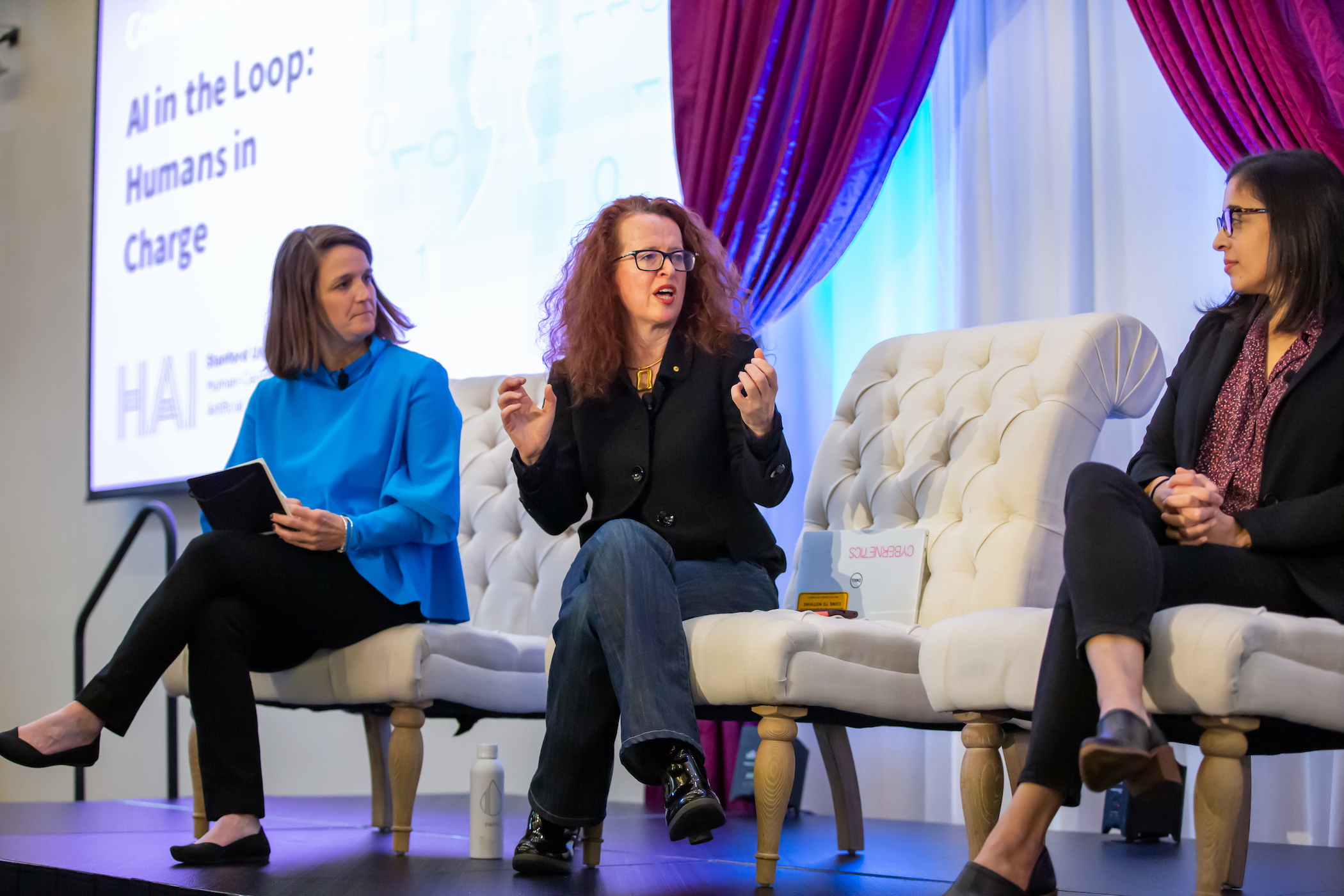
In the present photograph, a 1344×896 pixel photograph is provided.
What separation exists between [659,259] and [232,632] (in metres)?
0.99

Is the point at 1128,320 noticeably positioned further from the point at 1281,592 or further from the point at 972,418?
the point at 1281,592

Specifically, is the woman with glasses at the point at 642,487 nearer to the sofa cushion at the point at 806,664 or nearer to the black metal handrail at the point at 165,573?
the sofa cushion at the point at 806,664

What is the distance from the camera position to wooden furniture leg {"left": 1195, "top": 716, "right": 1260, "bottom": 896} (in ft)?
4.86

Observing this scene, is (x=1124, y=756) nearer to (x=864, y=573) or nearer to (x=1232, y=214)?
(x=1232, y=214)

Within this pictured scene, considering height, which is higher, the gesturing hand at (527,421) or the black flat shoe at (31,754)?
the gesturing hand at (527,421)

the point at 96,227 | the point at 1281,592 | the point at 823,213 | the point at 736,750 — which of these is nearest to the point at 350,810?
the point at 736,750

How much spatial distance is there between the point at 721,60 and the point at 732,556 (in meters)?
1.65

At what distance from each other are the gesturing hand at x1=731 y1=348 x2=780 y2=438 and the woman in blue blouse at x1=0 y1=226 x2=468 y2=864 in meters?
0.68

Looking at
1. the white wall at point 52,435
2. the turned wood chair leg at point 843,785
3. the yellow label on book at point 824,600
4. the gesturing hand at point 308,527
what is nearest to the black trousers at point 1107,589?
the yellow label on book at point 824,600

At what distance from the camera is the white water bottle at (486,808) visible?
2139 millimetres

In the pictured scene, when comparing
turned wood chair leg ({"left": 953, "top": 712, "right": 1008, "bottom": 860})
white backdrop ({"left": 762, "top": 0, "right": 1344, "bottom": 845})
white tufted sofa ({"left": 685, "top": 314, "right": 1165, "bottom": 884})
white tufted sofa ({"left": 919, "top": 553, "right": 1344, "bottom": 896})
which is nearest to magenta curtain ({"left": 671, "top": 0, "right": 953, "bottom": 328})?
white backdrop ({"left": 762, "top": 0, "right": 1344, "bottom": 845})

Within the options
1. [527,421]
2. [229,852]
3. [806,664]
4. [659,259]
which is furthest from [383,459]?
[806,664]

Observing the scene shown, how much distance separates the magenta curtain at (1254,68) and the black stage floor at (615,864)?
1.32m

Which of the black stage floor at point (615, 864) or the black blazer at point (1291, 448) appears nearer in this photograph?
the black blazer at point (1291, 448)
